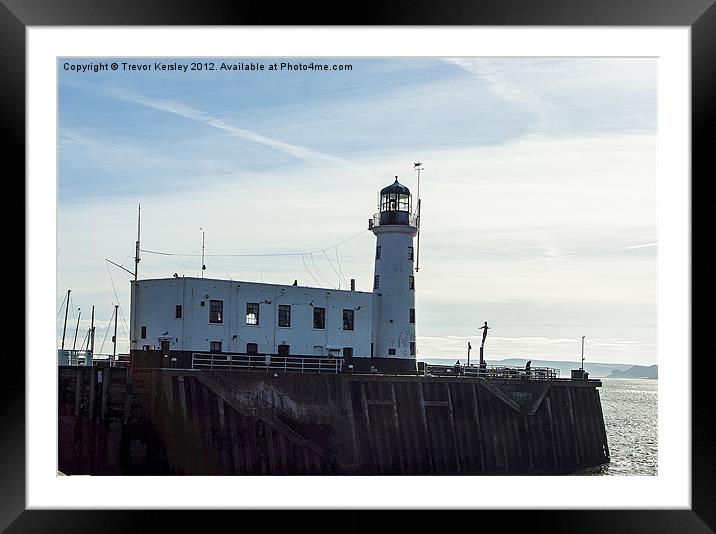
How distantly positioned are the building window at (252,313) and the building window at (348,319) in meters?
3.18

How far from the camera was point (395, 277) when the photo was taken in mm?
31766

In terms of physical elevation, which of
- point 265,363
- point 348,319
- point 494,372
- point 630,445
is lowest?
point 630,445

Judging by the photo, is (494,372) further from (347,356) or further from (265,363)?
(265,363)

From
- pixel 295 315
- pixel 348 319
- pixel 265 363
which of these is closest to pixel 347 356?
pixel 348 319

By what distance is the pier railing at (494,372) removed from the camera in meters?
29.8

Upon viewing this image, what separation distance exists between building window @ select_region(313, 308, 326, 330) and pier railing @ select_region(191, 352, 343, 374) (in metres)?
1.10

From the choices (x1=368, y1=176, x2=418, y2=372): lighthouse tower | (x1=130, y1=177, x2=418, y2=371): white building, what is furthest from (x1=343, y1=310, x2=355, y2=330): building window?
(x1=368, y1=176, x2=418, y2=372): lighthouse tower

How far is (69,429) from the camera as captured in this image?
25.0 metres

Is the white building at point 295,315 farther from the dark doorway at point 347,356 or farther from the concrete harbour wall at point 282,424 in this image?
the concrete harbour wall at point 282,424

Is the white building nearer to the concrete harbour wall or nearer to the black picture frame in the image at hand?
the concrete harbour wall

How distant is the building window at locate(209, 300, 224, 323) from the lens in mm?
27469

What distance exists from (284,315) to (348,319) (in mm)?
2419
